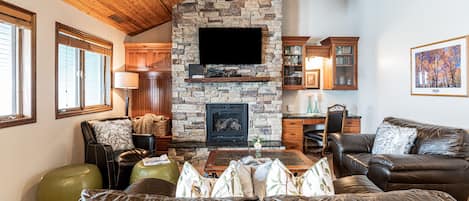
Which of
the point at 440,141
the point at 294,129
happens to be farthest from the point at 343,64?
the point at 440,141

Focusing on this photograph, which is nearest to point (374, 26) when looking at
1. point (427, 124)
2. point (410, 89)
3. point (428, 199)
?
point (410, 89)

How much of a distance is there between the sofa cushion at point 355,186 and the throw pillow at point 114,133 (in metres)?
3.03

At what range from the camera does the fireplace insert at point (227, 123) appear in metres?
5.62

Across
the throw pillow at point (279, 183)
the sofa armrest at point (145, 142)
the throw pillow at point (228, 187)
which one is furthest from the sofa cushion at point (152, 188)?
the sofa armrest at point (145, 142)

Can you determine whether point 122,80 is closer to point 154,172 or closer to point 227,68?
point 227,68

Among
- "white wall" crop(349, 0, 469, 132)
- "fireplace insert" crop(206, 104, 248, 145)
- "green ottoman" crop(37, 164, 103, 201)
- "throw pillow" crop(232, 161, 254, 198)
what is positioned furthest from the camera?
"fireplace insert" crop(206, 104, 248, 145)

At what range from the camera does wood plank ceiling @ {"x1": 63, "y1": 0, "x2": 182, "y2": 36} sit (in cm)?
418

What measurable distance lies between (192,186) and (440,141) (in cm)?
285

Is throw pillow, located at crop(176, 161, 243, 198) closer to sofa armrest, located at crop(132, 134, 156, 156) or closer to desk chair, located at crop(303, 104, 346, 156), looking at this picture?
sofa armrest, located at crop(132, 134, 156, 156)

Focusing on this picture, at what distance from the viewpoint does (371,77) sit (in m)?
5.43

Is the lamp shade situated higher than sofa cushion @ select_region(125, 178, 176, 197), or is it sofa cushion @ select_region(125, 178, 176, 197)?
the lamp shade

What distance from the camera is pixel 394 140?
3.47m

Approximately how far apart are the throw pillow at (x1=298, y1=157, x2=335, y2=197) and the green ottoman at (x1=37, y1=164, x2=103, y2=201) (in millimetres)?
2465

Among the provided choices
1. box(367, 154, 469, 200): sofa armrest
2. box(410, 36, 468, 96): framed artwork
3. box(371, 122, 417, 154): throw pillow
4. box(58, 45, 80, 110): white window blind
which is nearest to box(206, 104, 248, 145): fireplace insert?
box(58, 45, 80, 110): white window blind
